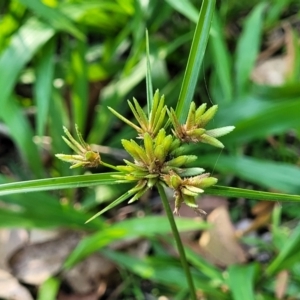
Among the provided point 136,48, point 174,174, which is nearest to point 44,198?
point 136,48

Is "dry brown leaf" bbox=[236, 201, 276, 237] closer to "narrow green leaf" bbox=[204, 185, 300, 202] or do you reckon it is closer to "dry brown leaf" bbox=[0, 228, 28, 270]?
"dry brown leaf" bbox=[0, 228, 28, 270]

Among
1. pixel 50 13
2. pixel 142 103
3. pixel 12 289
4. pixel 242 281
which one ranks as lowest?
pixel 12 289

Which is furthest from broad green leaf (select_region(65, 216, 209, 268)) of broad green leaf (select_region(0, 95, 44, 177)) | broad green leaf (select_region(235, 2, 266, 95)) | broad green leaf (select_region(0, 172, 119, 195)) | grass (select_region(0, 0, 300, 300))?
broad green leaf (select_region(0, 172, 119, 195))

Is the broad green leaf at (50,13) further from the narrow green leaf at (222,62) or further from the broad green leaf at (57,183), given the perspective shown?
the broad green leaf at (57,183)

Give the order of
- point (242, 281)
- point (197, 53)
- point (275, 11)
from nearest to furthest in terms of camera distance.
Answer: point (197, 53)
point (242, 281)
point (275, 11)

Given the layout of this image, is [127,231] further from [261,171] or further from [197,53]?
[197,53]

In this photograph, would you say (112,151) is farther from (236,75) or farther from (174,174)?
(174,174)

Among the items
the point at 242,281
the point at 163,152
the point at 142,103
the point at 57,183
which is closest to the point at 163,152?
the point at 163,152
